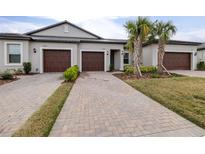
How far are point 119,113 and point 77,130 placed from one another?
147cm

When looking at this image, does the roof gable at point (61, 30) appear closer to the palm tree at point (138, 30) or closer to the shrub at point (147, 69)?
the palm tree at point (138, 30)

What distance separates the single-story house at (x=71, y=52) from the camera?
15.1 m

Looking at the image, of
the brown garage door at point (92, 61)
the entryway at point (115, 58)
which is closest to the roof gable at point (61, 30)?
the brown garage door at point (92, 61)

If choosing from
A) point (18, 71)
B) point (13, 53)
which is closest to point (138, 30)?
point (18, 71)

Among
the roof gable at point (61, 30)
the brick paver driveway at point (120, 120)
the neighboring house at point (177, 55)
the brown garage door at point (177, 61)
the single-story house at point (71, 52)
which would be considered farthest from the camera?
the roof gable at point (61, 30)

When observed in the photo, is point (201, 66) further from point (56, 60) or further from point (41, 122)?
point (41, 122)

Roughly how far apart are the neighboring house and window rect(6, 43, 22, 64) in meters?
14.9

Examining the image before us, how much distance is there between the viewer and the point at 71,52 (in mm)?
16625

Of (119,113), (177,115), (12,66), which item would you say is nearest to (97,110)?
(119,113)

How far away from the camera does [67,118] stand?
13.1 ft

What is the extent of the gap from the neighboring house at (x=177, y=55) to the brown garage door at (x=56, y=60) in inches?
399

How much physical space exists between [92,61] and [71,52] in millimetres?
2628
